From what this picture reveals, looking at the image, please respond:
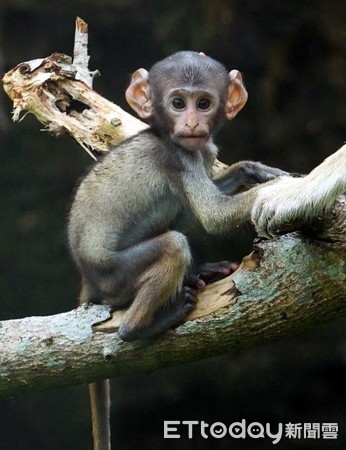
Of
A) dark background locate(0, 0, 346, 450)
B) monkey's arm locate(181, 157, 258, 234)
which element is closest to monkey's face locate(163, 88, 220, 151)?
monkey's arm locate(181, 157, 258, 234)

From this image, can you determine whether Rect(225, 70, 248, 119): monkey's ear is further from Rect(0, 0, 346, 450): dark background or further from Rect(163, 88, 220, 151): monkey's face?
Rect(0, 0, 346, 450): dark background

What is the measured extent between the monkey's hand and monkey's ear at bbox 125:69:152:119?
2.41ft

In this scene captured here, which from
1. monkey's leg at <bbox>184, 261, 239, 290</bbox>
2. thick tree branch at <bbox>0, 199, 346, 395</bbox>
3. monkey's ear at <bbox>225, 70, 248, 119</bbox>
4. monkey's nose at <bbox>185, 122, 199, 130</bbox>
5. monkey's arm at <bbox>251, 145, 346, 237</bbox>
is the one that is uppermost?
monkey's ear at <bbox>225, 70, 248, 119</bbox>

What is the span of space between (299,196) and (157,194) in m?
0.79

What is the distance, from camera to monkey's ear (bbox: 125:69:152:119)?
13.9 ft

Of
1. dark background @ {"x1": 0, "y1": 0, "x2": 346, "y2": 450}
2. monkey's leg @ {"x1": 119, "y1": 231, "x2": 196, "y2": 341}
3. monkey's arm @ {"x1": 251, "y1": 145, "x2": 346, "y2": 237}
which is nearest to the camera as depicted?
monkey's arm @ {"x1": 251, "y1": 145, "x2": 346, "y2": 237}

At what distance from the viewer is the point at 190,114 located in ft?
13.1

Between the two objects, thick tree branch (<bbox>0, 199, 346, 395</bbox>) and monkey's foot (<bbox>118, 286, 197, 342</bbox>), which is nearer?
thick tree branch (<bbox>0, 199, 346, 395</bbox>)

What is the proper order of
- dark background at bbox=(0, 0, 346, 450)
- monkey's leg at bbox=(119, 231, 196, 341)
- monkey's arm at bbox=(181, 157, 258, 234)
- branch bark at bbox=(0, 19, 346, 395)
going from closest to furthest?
branch bark at bbox=(0, 19, 346, 395), monkey's leg at bbox=(119, 231, 196, 341), monkey's arm at bbox=(181, 157, 258, 234), dark background at bbox=(0, 0, 346, 450)

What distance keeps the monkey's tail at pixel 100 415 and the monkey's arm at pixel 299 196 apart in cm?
112

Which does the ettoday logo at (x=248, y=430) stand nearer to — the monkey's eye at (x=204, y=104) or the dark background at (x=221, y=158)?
the dark background at (x=221, y=158)

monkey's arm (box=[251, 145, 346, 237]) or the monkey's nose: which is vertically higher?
the monkey's nose

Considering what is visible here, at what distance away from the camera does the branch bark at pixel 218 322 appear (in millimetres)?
3600

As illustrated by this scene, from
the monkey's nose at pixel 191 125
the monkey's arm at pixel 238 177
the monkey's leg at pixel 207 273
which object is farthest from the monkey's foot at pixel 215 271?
the monkey's nose at pixel 191 125
